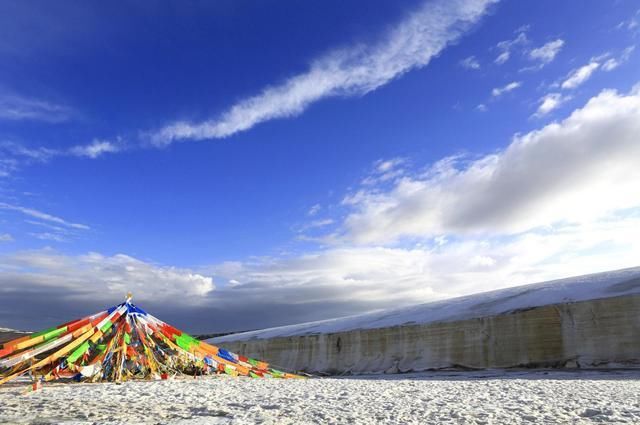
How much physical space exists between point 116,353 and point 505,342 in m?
8.52

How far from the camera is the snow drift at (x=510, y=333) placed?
9.53 meters

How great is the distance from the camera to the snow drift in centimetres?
953

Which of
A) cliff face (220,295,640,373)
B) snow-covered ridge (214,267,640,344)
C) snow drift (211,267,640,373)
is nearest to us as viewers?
cliff face (220,295,640,373)

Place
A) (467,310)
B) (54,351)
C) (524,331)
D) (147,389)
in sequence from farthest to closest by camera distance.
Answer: (467,310) → (524,331) → (54,351) → (147,389)

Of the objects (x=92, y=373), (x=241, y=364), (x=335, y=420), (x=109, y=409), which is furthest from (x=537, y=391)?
(x=92, y=373)

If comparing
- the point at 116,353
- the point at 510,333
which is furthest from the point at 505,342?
the point at 116,353

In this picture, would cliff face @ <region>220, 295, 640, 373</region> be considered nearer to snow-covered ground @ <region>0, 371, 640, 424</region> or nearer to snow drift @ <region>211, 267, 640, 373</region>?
snow drift @ <region>211, 267, 640, 373</region>

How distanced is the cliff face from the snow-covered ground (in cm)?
343

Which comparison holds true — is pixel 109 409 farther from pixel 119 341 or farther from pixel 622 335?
pixel 622 335

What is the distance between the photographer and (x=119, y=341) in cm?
909

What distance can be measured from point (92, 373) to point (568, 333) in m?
9.46

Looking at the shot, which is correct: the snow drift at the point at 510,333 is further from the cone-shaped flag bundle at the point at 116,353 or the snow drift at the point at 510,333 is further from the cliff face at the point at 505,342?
the cone-shaped flag bundle at the point at 116,353

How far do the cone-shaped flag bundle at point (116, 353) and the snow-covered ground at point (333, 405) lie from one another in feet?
5.14

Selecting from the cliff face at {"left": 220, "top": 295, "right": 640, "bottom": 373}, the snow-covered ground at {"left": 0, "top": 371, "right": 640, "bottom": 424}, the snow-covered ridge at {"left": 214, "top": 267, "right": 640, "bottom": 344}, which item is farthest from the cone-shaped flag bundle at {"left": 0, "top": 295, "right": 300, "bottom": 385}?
the snow-covered ridge at {"left": 214, "top": 267, "right": 640, "bottom": 344}
